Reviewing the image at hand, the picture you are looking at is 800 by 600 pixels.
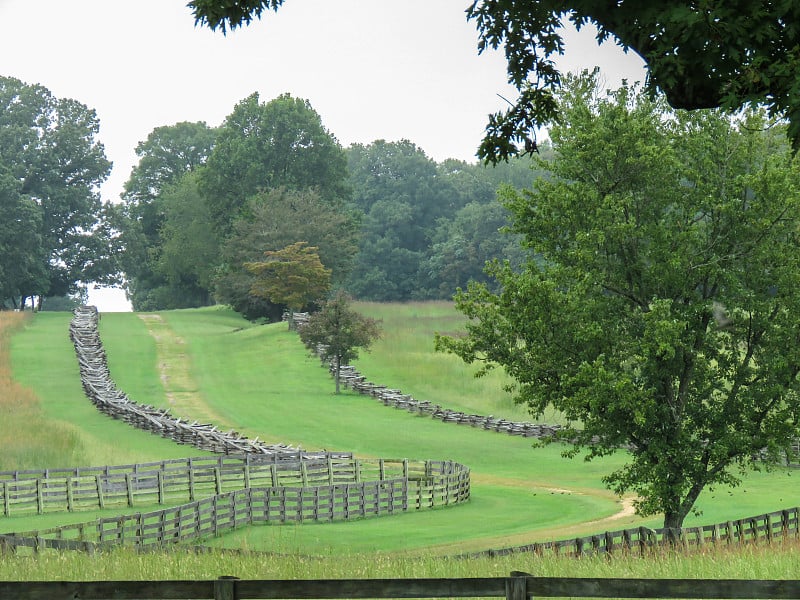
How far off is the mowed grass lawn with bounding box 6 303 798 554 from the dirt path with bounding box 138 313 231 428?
0.62 meters

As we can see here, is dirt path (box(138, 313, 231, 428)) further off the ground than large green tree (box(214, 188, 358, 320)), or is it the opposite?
large green tree (box(214, 188, 358, 320))

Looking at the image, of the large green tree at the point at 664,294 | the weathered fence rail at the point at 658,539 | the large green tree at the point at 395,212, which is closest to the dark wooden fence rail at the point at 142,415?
the large green tree at the point at 664,294

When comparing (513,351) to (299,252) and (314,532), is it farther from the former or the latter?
(299,252)

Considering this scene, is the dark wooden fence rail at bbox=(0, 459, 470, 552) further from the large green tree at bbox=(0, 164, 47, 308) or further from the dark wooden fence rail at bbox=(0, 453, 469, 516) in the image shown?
the large green tree at bbox=(0, 164, 47, 308)

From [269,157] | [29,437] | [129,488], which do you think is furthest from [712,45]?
[269,157]

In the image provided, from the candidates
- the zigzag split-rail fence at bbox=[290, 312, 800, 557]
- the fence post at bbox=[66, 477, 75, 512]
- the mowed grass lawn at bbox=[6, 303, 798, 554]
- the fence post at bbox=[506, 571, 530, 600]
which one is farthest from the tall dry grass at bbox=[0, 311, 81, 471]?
the fence post at bbox=[506, 571, 530, 600]

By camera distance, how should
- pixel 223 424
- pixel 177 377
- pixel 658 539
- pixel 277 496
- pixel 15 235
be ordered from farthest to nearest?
pixel 15 235, pixel 177 377, pixel 223 424, pixel 277 496, pixel 658 539

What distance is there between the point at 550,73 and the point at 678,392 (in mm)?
10755

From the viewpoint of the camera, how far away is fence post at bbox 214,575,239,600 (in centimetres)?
898

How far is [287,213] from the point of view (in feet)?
317

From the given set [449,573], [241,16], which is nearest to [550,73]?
[241,16]

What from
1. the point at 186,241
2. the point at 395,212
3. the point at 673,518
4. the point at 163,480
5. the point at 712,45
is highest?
the point at 395,212

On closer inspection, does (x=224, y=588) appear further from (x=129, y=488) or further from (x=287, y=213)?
(x=287, y=213)

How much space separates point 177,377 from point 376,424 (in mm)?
21587
